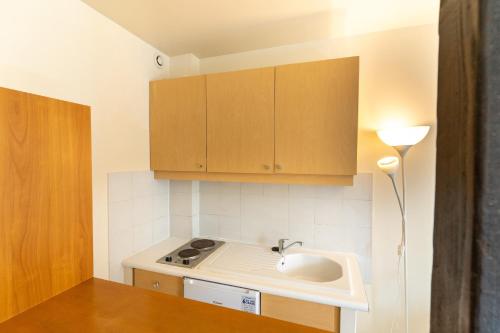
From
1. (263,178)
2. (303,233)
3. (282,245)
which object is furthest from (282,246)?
(263,178)

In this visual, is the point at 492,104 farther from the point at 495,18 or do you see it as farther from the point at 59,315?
the point at 59,315

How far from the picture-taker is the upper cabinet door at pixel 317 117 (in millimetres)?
1309

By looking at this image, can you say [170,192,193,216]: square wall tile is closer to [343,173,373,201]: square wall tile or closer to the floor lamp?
[343,173,373,201]: square wall tile

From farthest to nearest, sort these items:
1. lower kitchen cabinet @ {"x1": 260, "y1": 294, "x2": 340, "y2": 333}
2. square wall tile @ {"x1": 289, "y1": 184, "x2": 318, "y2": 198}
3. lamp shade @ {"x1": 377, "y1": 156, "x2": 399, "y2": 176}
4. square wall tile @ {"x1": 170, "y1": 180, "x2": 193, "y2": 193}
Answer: square wall tile @ {"x1": 170, "y1": 180, "x2": 193, "y2": 193}, square wall tile @ {"x1": 289, "y1": 184, "x2": 318, "y2": 198}, lamp shade @ {"x1": 377, "y1": 156, "x2": 399, "y2": 176}, lower kitchen cabinet @ {"x1": 260, "y1": 294, "x2": 340, "y2": 333}

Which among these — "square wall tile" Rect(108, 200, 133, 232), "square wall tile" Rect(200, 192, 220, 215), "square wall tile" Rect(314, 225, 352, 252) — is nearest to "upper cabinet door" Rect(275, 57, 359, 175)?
"square wall tile" Rect(314, 225, 352, 252)

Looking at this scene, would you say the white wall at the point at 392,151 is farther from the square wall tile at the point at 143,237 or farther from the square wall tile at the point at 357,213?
the square wall tile at the point at 143,237

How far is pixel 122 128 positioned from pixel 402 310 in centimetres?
223

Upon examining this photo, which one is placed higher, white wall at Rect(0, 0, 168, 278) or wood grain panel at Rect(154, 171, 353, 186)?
white wall at Rect(0, 0, 168, 278)

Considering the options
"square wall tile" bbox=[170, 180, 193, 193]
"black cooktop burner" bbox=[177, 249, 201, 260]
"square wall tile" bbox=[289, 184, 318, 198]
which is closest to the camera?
"black cooktop burner" bbox=[177, 249, 201, 260]

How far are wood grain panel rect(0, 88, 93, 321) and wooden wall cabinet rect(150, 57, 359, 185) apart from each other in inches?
27.0

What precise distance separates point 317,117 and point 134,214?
1409 millimetres

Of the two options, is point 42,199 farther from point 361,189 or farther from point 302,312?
point 361,189

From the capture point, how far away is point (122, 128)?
150 centimetres

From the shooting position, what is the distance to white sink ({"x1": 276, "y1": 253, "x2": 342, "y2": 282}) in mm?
1570
